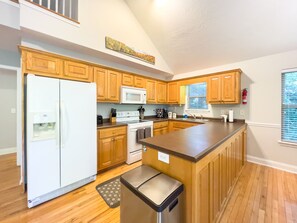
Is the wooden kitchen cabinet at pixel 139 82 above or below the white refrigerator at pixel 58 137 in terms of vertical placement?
above

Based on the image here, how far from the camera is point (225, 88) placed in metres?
3.39

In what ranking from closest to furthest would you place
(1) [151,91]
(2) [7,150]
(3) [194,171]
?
(3) [194,171] < (2) [7,150] < (1) [151,91]

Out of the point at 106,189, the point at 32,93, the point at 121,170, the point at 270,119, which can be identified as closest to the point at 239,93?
the point at 270,119

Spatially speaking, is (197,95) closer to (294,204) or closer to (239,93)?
(239,93)

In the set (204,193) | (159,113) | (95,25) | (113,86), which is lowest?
(204,193)

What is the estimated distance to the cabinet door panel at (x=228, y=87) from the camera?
3.26m

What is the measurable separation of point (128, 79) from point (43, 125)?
7.01ft

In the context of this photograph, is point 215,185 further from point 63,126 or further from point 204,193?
point 63,126

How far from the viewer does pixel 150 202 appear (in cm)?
96

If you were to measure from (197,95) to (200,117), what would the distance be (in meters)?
0.71

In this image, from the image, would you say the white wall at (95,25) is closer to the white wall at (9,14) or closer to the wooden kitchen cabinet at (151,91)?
the white wall at (9,14)

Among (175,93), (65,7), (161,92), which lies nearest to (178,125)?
(175,93)

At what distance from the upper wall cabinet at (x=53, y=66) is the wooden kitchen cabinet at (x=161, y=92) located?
2220mm

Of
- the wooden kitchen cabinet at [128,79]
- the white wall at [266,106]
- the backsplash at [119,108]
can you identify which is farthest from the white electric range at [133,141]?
the white wall at [266,106]
